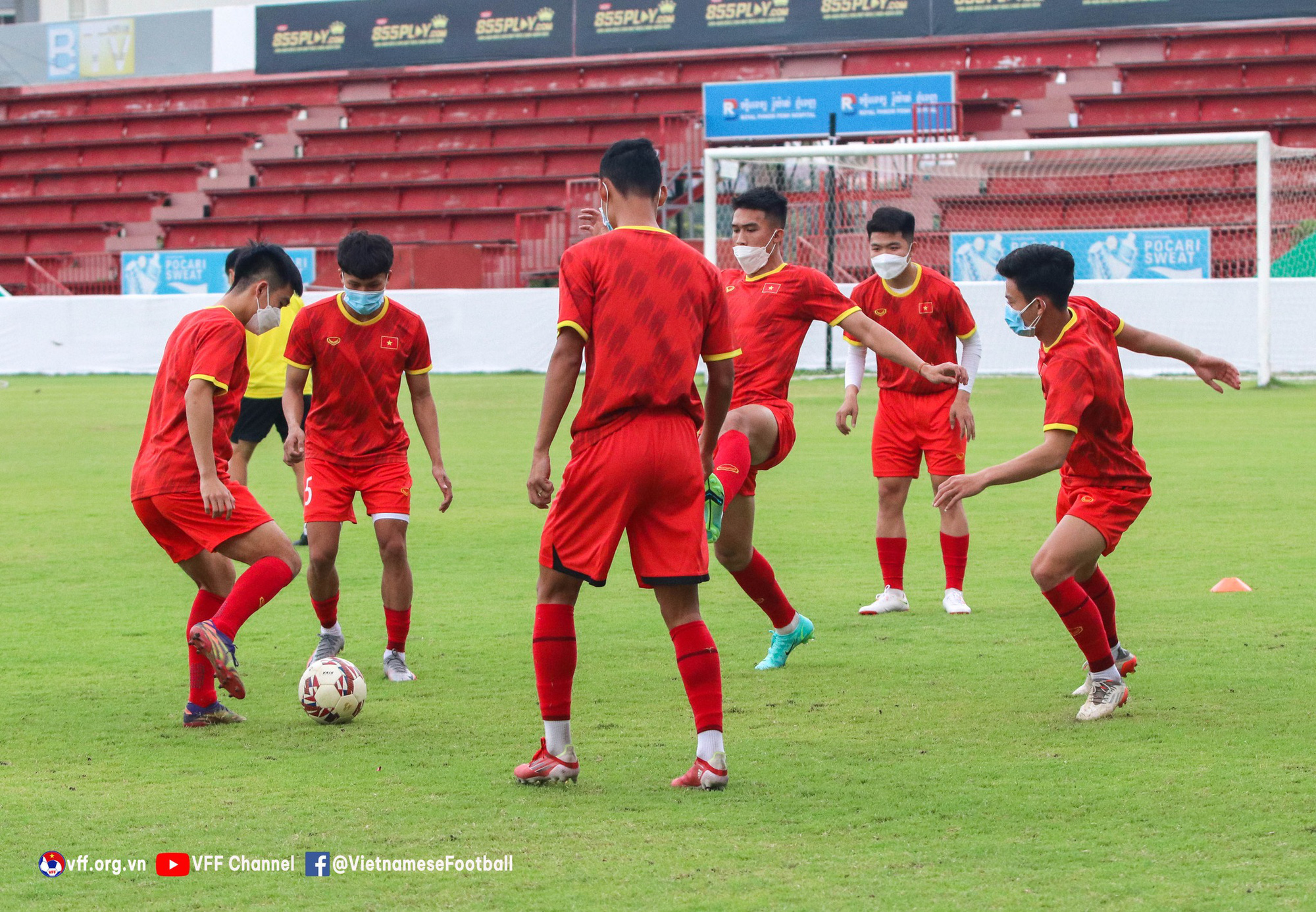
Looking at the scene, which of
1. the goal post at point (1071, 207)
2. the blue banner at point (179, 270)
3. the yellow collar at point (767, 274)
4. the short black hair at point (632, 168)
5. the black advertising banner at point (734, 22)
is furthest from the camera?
the black advertising banner at point (734, 22)

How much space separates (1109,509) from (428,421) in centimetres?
281

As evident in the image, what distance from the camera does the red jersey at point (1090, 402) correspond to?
502 centimetres

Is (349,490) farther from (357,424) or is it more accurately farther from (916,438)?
(916,438)

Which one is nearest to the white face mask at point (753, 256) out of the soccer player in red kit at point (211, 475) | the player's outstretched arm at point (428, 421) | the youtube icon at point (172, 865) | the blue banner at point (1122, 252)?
the player's outstretched arm at point (428, 421)

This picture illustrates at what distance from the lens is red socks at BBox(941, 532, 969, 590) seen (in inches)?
291

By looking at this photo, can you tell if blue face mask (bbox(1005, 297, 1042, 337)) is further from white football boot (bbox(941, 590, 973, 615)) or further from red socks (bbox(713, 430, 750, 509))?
white football boot (bbox(941, 590, 973, 615))

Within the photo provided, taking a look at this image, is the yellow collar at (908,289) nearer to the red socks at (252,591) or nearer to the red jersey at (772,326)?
the red jersey at (772,326)

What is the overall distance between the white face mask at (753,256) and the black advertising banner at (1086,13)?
2711 centimetres

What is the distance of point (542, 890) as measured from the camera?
342 cm

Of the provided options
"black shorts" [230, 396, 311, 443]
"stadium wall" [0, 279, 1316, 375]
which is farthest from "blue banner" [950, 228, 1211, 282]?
"black shorts" [230, 396, 311, 443]

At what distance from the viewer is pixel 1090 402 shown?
5023 mm

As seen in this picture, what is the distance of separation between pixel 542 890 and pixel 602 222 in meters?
3.00

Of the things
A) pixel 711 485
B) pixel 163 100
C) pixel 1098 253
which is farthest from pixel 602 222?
pixel 163 100

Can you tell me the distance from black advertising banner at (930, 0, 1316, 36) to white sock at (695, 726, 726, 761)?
29544 millimetres
